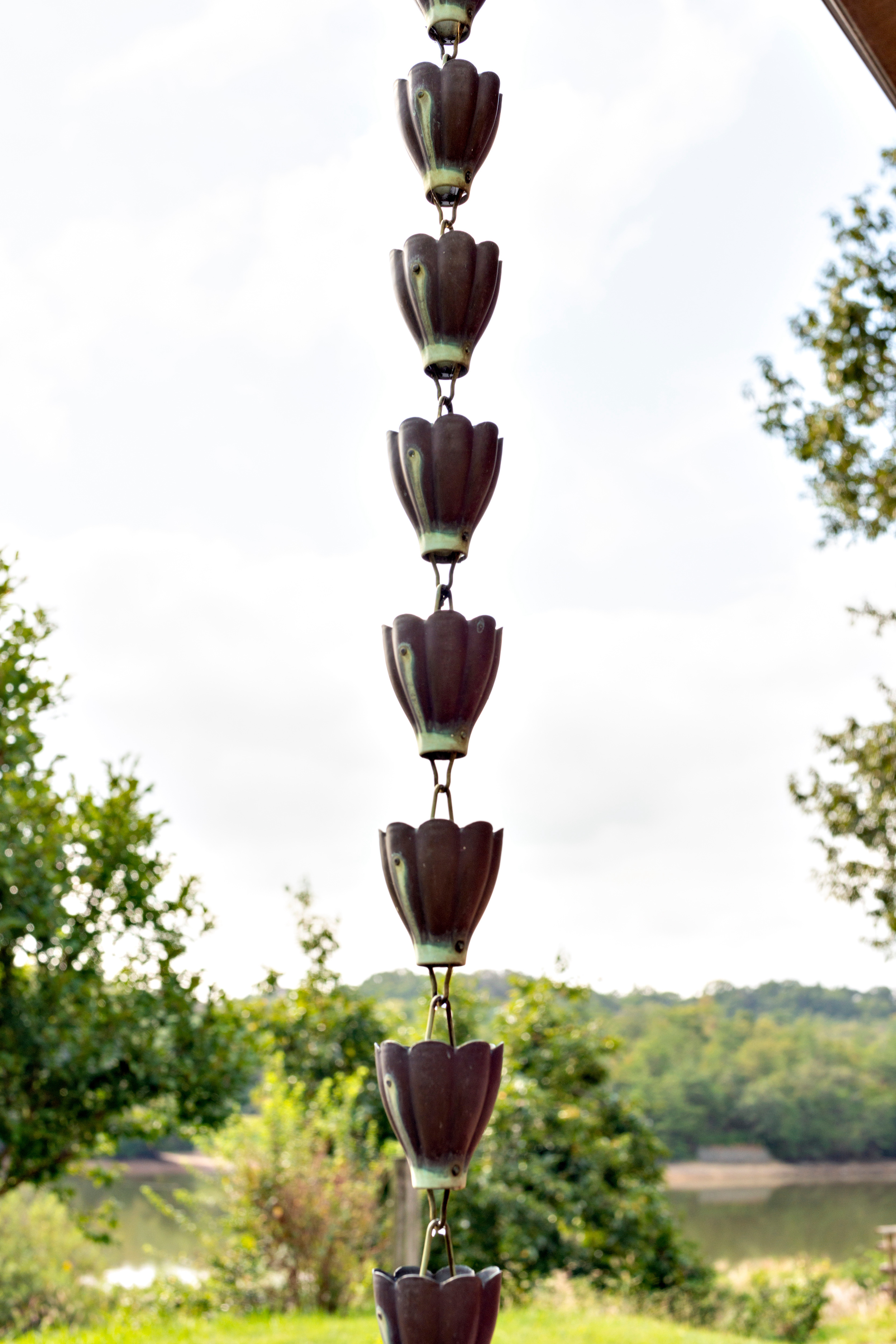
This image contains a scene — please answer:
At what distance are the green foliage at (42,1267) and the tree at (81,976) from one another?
2384mm

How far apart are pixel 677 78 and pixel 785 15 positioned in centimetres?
226

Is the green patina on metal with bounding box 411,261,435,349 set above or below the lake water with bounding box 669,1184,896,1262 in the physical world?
above

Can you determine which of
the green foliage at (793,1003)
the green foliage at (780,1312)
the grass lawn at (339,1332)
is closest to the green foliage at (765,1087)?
the green foliage at (793,1003)

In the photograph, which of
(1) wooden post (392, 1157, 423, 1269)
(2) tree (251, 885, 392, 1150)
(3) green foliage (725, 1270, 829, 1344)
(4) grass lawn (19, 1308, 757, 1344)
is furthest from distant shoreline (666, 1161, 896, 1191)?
(1) wooden post (392, 1157, 423, 1269)

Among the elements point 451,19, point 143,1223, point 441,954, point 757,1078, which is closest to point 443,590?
point 441,954

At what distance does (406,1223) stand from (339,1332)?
50 centimetres

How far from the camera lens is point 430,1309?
573 millimetres

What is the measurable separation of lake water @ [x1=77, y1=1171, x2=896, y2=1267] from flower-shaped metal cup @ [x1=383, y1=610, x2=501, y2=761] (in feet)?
28.3

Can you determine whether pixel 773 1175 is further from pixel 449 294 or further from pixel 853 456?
pixel 449 294

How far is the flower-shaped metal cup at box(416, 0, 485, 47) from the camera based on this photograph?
0.86 m

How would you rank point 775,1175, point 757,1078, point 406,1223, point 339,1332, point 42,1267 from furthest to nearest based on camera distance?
point 757,1078 → point 775,1175 → point 42,1267 → point 406,1223 → point 339,1332

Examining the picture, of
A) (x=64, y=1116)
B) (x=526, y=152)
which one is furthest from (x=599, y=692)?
(x=526, y=152)

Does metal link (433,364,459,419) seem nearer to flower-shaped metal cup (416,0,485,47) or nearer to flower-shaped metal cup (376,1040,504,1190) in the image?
flower-shaped metal cup (416,0,485,47)

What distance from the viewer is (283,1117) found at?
18.8ft
